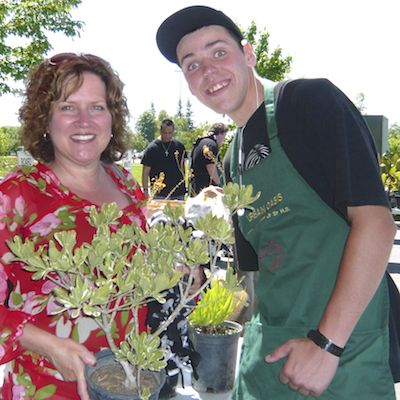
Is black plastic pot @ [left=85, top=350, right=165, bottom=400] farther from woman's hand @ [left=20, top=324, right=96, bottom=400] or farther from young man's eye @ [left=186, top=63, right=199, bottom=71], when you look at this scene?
young man's eye @ [left=186, top=63, right=199, bottom=71]

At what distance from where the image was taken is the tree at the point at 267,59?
72.2ft

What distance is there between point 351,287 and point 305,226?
0.23 m

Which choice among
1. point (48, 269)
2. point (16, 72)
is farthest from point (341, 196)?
point (16, 72)

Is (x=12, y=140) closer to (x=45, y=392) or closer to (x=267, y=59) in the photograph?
(x=267, y=59)

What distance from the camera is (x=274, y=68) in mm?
22250

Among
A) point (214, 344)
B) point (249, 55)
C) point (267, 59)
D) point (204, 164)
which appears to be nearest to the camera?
point (249, 55)

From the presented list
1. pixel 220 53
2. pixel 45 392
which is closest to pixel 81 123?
pixel 220 53

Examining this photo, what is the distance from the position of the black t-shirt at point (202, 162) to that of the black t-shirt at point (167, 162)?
41cm

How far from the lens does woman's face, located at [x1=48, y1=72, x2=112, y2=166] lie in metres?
1.64

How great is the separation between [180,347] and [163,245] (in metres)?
1.11

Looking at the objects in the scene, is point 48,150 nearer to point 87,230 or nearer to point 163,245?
point 87,230

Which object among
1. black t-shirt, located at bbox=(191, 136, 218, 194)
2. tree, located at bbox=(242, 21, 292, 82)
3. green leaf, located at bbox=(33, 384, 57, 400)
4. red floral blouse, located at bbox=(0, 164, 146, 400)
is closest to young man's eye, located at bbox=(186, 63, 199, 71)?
red floral blouse, located at bbox=(0, 164, 146, 400)

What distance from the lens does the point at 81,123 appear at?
1631 millimetres

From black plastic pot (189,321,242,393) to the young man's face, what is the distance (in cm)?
178
